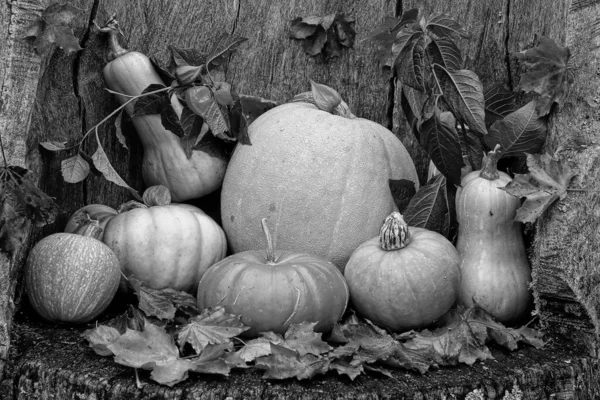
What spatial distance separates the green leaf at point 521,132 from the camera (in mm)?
2543

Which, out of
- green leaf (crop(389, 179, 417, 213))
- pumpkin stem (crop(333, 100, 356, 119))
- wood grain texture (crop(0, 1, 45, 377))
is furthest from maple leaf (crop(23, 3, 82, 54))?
green leaf (crop(389, 179, 417, 213))

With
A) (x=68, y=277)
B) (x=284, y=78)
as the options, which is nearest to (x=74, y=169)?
(x=68, y=277)

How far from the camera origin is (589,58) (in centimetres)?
234

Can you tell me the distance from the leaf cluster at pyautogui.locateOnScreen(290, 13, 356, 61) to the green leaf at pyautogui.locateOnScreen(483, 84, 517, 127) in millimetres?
596

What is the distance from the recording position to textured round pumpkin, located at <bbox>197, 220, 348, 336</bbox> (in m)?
2.22

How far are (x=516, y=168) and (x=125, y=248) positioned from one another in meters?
1.41

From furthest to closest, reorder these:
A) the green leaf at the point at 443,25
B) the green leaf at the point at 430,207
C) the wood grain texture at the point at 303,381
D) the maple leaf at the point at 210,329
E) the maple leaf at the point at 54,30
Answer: the green leaf at the point at 430,207 < the green leaf at the point at 443,25 < the maple leaf at the point at 54,30 < the maple leaf at the point at 210,329 < the wood grain texture at the point at 303,381

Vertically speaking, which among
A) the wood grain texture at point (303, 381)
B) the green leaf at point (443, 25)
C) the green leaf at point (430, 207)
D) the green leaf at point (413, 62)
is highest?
the green leaf at point (443, 25)

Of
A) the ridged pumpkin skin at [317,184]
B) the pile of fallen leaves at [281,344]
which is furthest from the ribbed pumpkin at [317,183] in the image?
the pile of fallen leaves at [281,344]

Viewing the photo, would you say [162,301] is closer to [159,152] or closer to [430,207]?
[159,152]

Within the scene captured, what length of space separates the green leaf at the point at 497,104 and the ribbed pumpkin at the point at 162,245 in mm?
1106

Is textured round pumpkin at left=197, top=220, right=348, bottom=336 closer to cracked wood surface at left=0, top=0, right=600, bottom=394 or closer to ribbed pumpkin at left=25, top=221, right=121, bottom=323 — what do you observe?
ribbed pumpkin at left=25, top=221, right=121, bottom=323

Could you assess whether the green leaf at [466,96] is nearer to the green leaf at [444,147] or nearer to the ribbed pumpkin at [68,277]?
the green leaf at [444,147]

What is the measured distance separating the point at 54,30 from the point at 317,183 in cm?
98
